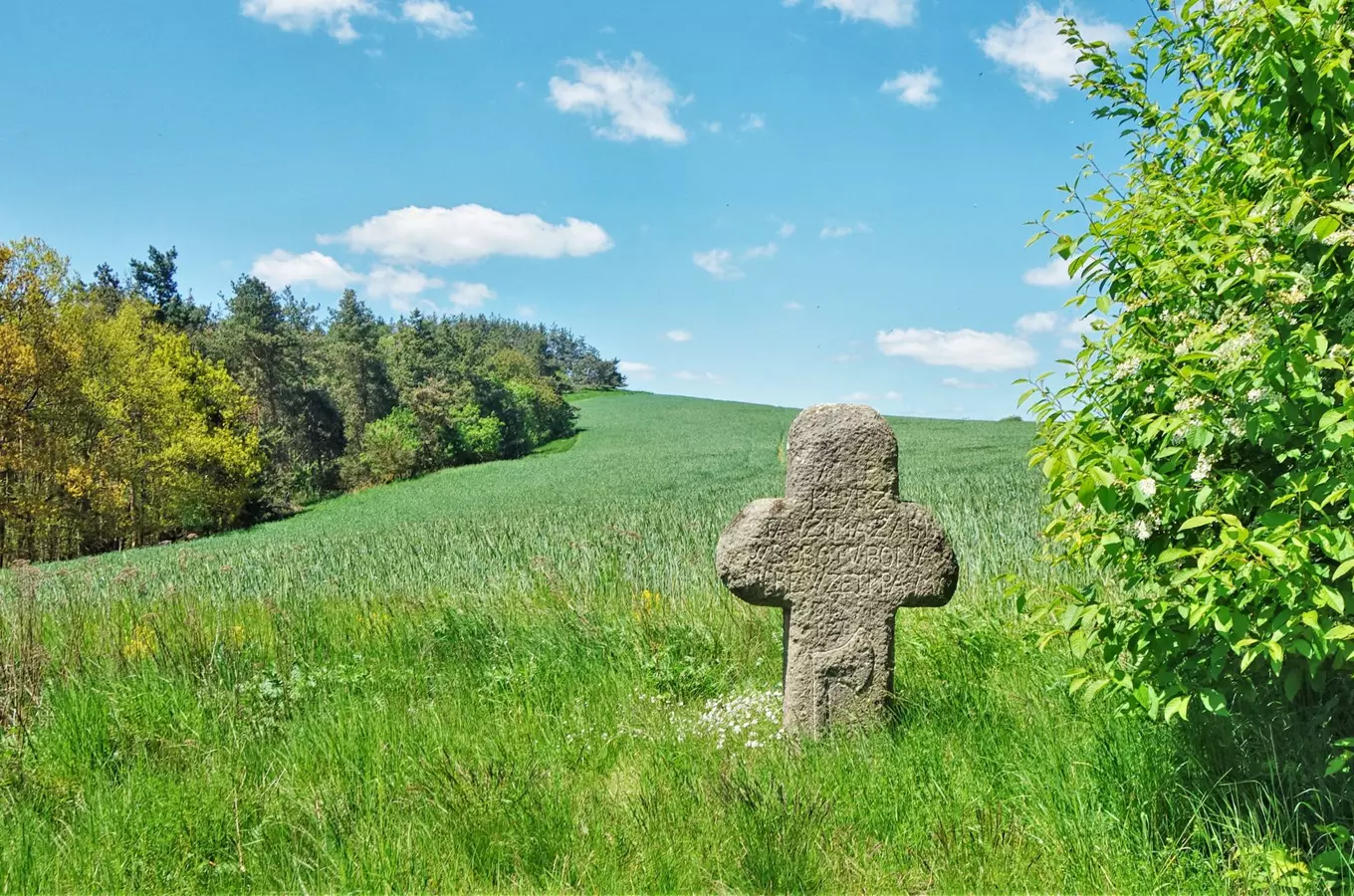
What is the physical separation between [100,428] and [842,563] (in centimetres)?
3521

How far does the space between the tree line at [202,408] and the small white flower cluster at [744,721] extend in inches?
501

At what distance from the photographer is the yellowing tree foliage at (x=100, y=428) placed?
938 inches

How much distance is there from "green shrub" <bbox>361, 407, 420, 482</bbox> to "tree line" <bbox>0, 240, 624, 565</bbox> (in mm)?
102

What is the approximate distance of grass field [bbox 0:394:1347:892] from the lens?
9.20ft

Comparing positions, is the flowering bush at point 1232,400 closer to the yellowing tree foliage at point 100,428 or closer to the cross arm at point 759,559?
the cross arm at point 759,559

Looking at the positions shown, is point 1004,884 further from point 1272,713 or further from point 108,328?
point 108,328

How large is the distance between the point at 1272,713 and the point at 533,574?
264 inches

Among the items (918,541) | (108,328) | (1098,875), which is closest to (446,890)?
(1098,875)

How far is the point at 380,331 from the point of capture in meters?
72.7

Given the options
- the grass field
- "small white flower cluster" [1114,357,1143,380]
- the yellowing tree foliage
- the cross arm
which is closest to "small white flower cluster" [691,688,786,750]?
the grass field

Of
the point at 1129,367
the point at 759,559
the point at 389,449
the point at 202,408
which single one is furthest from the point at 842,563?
the point at 389,449

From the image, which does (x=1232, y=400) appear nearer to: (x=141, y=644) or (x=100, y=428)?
(x=141, y=644)

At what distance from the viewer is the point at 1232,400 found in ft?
7.33

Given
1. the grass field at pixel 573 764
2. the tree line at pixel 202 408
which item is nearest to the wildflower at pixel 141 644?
the grass field at pixel 573 764
